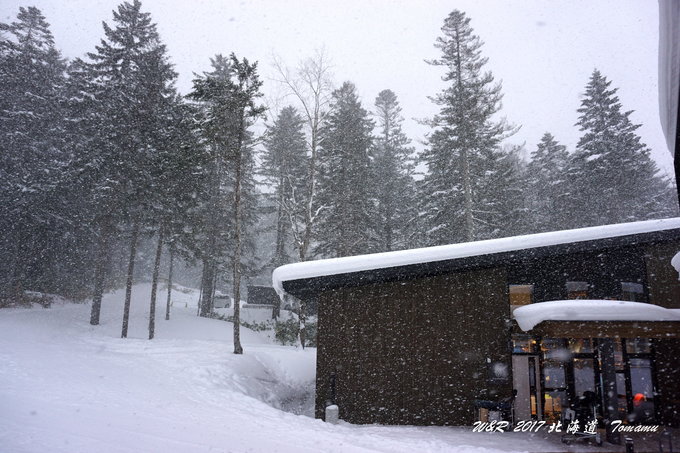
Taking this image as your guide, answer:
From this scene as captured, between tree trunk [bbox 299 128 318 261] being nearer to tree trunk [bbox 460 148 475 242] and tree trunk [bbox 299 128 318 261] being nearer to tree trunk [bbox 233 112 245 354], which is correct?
tree trunk [bbox 233 112 245 354]

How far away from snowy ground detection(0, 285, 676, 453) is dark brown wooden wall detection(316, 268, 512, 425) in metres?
0.76

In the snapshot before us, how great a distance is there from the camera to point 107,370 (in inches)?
453

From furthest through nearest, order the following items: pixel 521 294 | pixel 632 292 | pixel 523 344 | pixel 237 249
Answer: pixel 237 249 < pixel 521 294 < pixel 632 292 < pixel 523 344

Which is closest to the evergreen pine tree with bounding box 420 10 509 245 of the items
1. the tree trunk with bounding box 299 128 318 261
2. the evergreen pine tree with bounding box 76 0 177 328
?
the tree trunk with bounding box 299 128 318 261

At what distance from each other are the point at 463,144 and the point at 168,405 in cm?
2100

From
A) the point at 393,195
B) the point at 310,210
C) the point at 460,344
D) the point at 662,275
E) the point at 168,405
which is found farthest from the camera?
the point at 393,195

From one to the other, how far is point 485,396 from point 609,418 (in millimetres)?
2867

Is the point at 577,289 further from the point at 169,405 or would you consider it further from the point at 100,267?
the point at 100,267

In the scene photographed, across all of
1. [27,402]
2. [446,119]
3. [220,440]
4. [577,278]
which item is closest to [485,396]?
[577,278]

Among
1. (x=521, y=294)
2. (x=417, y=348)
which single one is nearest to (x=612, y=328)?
(x=521, y=294)

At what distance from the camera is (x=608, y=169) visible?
2700 cm

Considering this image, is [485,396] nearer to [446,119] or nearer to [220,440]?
[220,440]

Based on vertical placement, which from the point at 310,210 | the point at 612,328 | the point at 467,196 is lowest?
the point at 612,328

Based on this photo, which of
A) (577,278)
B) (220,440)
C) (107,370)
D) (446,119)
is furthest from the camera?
(446,119)
